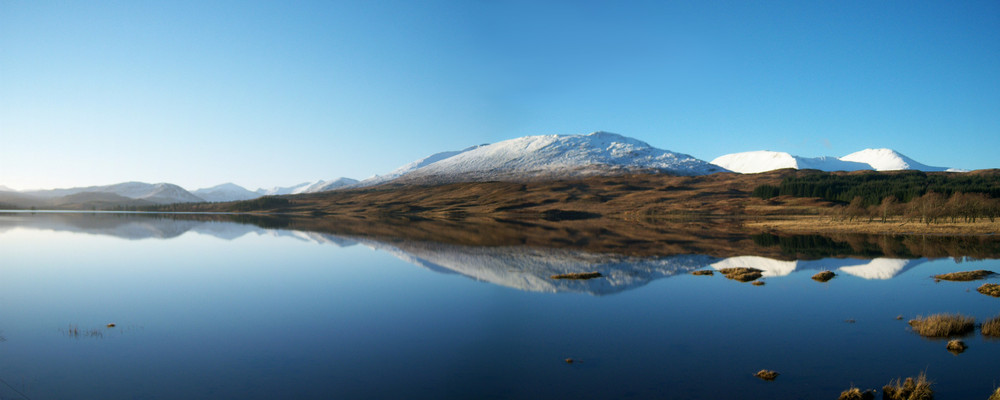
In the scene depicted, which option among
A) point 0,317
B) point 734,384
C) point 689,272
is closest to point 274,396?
point 734,384

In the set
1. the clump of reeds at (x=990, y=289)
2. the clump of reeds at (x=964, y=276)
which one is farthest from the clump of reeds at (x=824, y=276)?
the clump of reeds at (x=990, y=289)

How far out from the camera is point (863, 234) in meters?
78.4

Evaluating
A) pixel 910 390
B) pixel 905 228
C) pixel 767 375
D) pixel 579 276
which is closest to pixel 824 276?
pixel 579 276

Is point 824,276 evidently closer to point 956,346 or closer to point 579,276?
point 579,276

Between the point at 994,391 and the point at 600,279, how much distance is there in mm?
21588

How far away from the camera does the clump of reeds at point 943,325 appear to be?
68.1 ft

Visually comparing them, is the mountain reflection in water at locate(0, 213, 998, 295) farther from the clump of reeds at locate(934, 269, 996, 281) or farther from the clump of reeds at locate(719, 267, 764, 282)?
the clump of reeds at locate(934, 269, 996, 281)

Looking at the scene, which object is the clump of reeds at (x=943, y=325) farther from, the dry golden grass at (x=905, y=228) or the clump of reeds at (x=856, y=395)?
the dry golden grass at (x=905, y=228)

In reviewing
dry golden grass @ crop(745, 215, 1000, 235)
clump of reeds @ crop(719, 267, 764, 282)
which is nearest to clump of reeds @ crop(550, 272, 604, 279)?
clump of reeds @ crop(719, 267, 764, 282)

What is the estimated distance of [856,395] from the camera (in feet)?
46.1

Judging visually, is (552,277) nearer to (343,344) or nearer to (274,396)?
(343,344)

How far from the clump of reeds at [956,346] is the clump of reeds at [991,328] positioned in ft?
9.50

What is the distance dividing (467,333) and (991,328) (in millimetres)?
21318

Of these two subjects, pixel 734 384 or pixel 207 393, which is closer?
pixel 207 393
